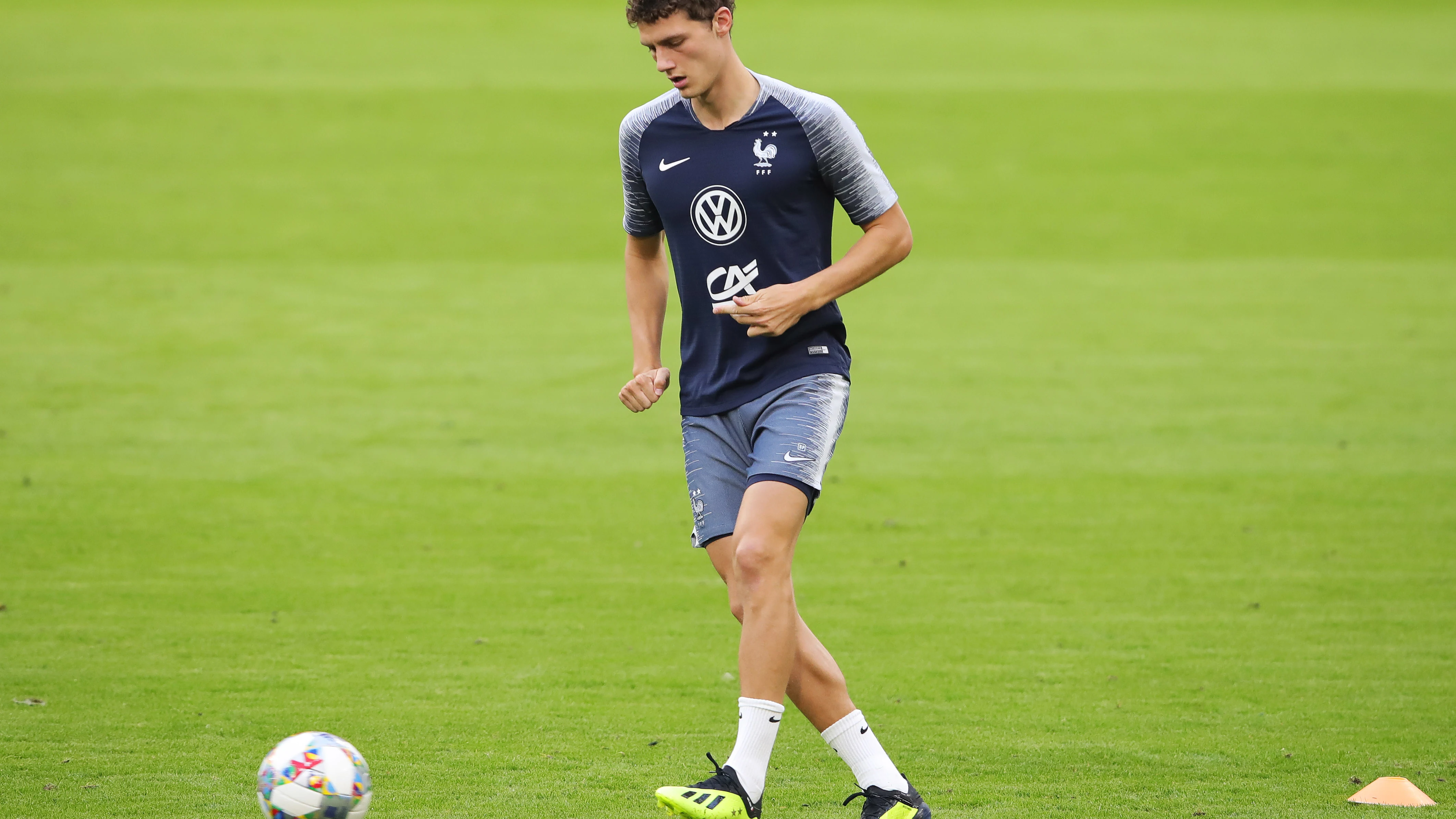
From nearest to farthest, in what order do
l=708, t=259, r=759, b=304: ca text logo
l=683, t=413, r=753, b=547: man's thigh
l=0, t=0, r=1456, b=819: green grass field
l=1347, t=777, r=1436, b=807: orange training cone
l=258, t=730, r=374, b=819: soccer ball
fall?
l=258, t=730, r=374, b=819: soccer ball, l=708, t=259, r=759, b=304: ca text logo, l=683, t=413, r=753, b=547: man's thigh, l=1347, t=777, r=1436, b=807: orange training cone, l=0, t=0, r=1456, b=819: green grass field

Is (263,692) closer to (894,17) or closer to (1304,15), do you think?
(894,17)

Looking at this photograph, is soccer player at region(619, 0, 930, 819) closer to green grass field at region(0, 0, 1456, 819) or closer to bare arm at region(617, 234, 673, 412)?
bare arm at region(617, 234, 673, 412)

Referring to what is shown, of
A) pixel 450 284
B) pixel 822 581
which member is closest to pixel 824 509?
pixel 822 581

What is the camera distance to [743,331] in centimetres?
475

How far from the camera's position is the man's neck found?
463 cm

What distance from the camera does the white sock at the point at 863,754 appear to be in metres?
4.63

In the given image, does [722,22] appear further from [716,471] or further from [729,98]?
[716,471]

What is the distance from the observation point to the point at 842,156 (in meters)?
4.59

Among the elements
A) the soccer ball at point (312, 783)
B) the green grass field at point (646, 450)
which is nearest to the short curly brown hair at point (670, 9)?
the soccer ball at point (312, 783)

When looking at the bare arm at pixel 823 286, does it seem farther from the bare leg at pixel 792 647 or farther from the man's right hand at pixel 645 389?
the bare leg at pixel 792 647

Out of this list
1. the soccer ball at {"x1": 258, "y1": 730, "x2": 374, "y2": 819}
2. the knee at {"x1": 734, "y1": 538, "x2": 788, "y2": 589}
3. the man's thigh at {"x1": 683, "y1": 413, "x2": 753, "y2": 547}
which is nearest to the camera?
the soccer ball at {"x1": 258, "y1": 730, "x2": 374, "y2": 819}

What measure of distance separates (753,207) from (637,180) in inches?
20.7

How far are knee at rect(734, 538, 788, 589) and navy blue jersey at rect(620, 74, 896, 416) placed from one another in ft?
1.78

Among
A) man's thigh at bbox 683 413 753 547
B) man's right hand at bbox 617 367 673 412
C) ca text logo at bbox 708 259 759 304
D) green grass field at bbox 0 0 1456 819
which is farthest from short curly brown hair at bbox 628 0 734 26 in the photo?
green grass field at bbox 0 0 1456 819
